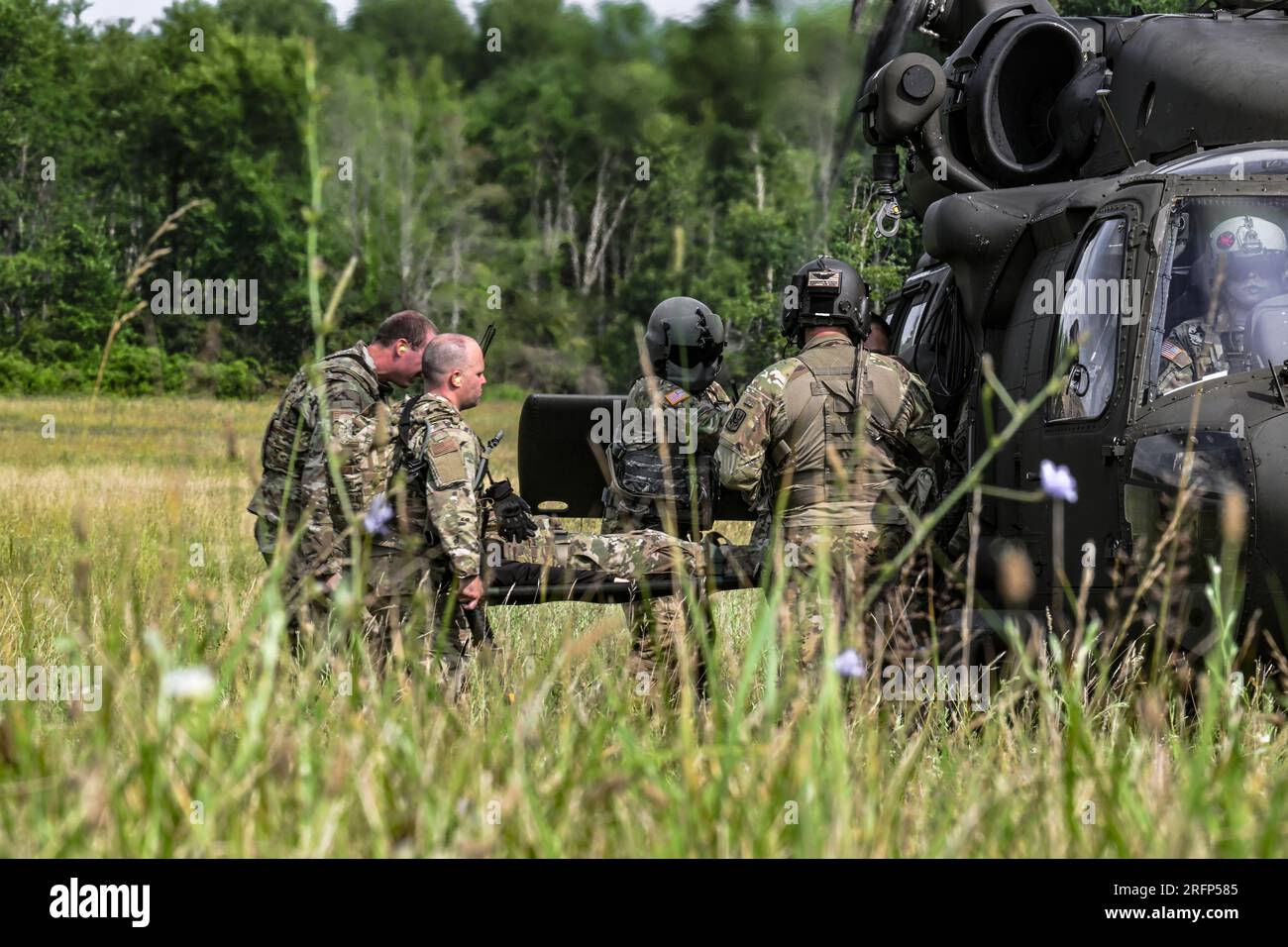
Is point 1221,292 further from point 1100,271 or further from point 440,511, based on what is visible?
point 440,511

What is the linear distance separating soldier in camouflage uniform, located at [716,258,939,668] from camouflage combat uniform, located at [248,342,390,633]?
50.5 inches

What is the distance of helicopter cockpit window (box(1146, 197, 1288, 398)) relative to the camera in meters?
4.89

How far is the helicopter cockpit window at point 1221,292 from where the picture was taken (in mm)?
4895

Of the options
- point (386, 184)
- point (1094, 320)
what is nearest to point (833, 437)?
point (1094, 320)

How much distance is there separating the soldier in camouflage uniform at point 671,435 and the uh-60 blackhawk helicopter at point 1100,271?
1.46ft

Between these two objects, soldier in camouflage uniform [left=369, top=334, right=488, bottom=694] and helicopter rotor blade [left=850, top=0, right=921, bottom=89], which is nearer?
soldier in camouflage uniform [left=369, top=334, right=488, bottom=694]

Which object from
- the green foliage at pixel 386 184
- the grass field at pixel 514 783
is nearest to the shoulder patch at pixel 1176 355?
the grass field at pixel 514 783

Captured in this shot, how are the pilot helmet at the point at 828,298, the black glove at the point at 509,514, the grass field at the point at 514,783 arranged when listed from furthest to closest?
1. the pilot helmet at the point at 828,298
2. the black glove at the point at 509,514
3. the grass field at the point at 514,783

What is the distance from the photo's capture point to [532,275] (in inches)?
1592

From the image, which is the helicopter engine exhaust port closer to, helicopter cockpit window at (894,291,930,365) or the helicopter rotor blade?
helicopter cockpit window at (894,291,930,365)

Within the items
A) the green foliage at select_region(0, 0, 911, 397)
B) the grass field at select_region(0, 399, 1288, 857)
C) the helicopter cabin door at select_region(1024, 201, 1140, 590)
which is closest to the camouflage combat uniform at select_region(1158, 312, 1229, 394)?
the helicopter cabin door at select_region(1024, 201, 1140, 590)

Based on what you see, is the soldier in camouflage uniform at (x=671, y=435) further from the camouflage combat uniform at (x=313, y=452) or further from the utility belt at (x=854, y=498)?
the camouflage combat uniform at (x=313, y=452)

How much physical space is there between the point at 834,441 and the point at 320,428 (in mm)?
1773
